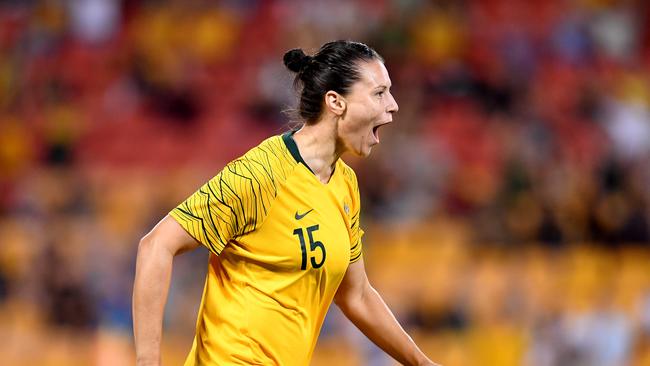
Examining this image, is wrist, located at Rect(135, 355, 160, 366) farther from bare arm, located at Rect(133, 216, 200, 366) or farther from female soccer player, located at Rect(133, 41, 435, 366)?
female soccer player, located at Rect(133, 41, 435, 366)

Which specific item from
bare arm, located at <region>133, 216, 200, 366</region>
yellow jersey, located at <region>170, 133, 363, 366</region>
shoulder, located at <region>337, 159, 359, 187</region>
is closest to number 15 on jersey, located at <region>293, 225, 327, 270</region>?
yellow jersey, located at <region>170, 133, 363, 366</region>

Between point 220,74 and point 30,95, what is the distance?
1.94 metres

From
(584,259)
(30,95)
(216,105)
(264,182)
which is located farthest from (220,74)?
(264,182)

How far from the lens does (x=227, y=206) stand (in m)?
3.26

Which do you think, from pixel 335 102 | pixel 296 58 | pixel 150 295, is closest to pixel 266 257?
pixel 150 295

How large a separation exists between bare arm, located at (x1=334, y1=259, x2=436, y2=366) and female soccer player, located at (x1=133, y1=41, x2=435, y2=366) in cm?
20

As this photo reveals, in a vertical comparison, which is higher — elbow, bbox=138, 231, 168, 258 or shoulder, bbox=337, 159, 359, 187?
shoulder, bbox=337, 159, 359, 187

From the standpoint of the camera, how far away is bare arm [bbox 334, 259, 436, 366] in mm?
3748

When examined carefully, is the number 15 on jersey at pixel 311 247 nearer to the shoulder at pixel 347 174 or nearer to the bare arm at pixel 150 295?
the shoulder at pixel 347 174

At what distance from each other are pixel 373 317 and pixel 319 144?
26.2 inches

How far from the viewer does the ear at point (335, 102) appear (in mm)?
3432

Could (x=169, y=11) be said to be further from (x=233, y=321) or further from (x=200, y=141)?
(x=233, y=321)

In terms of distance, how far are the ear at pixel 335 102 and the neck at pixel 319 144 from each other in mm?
41

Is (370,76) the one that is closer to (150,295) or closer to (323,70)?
(323,70)
